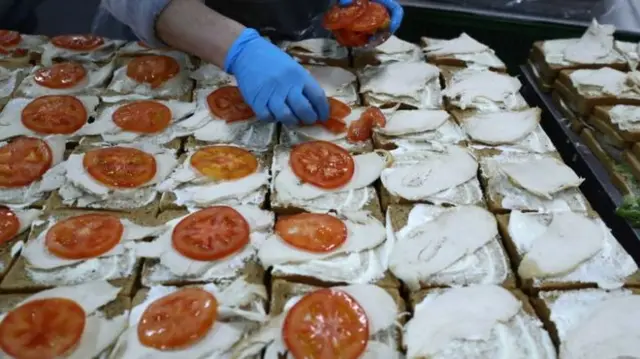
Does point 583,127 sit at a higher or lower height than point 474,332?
lower

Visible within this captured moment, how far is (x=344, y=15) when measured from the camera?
3635mm

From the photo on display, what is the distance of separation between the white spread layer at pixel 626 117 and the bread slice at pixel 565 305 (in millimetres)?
1295

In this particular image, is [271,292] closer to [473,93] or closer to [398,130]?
[398,130]

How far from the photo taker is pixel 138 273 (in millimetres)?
2352

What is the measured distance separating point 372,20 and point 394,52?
39 centimetres

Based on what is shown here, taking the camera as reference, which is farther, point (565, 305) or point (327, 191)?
point (327, 191)

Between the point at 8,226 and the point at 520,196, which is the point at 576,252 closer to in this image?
the point at 520,196

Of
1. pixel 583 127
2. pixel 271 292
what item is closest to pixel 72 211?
pixel 271 292

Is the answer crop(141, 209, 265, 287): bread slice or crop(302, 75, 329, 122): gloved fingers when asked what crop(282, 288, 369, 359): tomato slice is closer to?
crop(141, 209, 265, 287): bread slice

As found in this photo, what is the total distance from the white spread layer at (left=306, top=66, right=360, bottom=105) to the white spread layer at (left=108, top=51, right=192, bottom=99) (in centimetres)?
75

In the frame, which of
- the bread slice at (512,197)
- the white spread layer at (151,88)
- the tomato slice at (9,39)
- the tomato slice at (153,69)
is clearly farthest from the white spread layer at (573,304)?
the tomato slice at (9,39)

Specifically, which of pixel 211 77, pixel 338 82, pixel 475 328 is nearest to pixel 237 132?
pixel 211 77

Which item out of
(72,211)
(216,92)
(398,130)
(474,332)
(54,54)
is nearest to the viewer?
(474,332)

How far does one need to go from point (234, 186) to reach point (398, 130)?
0.92m
